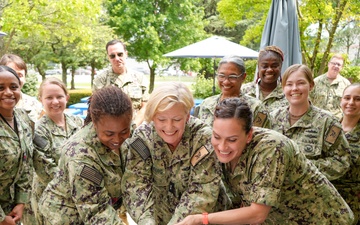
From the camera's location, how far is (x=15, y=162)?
2.74 metres

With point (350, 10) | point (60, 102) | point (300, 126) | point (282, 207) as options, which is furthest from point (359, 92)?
point (350, 10)

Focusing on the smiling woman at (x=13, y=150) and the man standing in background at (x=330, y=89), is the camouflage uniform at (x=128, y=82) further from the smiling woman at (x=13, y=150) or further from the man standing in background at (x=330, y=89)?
the man standing in background at (x=330, y=89)

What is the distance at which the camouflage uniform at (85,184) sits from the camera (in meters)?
2.10

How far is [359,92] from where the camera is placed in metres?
3.30

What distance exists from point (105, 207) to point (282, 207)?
107 cm

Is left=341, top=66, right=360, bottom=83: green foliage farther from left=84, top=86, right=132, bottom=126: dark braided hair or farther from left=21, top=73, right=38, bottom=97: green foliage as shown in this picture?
left=84, top=86, right=132, bottom=126: dark braided hair

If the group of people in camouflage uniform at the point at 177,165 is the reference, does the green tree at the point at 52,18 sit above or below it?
above

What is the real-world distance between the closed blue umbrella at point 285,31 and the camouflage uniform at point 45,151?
2.84 metres

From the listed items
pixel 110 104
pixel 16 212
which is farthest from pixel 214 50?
pixel 110 104

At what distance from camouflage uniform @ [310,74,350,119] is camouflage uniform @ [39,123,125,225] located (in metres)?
4.95

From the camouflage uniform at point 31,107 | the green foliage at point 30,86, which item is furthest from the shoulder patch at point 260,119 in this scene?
the green foliage at point 30,86

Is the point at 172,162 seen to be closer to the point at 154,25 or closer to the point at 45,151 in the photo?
the point at 45,151

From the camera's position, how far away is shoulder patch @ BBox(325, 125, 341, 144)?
286 centimetres

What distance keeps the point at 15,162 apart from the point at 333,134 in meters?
2.18
